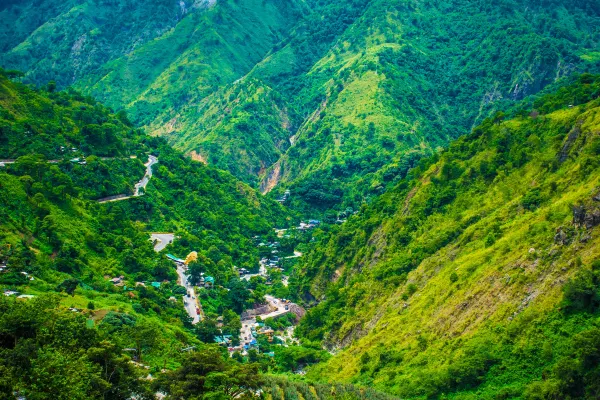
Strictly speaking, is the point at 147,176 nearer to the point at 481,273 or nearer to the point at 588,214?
the point at 481,273

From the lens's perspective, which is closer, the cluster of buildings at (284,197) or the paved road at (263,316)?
the paved road at (263,316)

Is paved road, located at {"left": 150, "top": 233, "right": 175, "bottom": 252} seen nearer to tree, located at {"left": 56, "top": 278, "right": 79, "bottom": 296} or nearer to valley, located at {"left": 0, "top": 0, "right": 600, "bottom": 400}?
valley, located at {"left": 0, "top": 0, "right": 600, "bottom": 400}

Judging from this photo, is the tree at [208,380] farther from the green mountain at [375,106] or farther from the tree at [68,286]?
the green mountain at [375,106]

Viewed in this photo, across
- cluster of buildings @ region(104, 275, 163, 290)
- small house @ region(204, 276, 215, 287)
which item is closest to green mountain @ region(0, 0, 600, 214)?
small house @ region(204, 276, 215, 287)

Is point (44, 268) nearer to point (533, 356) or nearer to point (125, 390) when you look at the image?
point (125, 390)

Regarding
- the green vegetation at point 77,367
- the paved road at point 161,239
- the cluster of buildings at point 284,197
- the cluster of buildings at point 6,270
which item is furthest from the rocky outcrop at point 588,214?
the cluster of buildings at point 284,197

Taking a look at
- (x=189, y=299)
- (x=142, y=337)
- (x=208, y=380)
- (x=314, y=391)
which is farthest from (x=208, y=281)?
(x=208, y=380)
